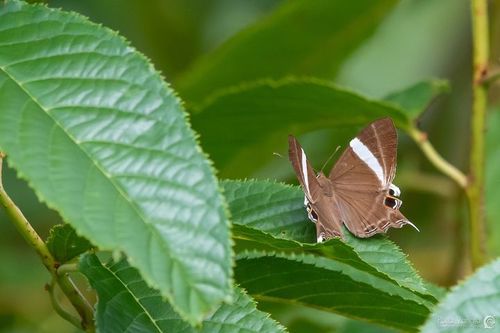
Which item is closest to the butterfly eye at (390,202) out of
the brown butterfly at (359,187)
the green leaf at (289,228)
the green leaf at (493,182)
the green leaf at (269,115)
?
the brown butterfly at (359,187)

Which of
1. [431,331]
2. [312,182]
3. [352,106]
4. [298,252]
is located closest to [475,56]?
[352,106]

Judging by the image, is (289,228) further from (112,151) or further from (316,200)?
(112,151)

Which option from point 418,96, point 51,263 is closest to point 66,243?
point 51,263

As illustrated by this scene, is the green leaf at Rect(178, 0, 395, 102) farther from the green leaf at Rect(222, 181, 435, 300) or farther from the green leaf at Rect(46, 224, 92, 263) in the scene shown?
the green leaf at Rect(46, 224, 92, 263)

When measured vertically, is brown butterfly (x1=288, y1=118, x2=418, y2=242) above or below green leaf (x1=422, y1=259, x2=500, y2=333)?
above

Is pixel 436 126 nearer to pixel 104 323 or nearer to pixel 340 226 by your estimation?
pixel 340 226

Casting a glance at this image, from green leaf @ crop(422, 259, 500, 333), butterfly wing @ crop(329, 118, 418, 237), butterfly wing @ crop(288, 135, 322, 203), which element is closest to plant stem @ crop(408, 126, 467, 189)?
butterfly wing @ crop(329, 118, 418, 237)

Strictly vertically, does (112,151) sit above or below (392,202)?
above
